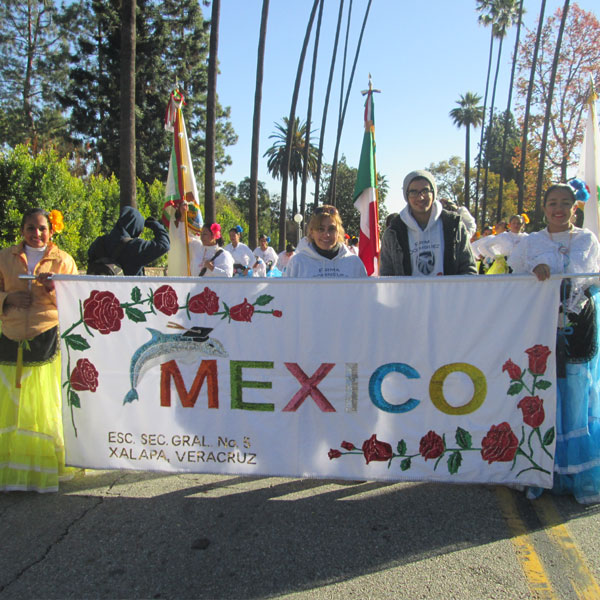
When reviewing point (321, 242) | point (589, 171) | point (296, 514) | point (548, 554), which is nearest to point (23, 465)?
point (296, 514)

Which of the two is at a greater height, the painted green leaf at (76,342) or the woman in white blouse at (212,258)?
the woman in white blouse at (212,258)

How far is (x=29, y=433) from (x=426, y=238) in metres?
3.07

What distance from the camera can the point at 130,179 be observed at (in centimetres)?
1116

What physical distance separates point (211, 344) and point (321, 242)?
43.5 inches

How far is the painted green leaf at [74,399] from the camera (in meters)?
3.56

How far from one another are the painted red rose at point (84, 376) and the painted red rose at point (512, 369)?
8.64ft

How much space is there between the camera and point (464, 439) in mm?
3250

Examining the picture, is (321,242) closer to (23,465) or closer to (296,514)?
(296,514)

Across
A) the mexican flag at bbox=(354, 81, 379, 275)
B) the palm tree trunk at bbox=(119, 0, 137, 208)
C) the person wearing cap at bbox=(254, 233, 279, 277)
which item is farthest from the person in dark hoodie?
the person wearing cap at bbox=(254, 233, 279, 277)

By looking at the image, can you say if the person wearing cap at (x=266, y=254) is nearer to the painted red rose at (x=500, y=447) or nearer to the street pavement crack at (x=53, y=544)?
the street pavement crack at (x=53, y=544)

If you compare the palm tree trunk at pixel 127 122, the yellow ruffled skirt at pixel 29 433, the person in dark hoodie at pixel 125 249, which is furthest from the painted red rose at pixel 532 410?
the palm tree trunk at pixel 127 122

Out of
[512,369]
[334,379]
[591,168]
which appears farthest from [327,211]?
[591,168]

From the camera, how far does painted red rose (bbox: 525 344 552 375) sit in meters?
3.23

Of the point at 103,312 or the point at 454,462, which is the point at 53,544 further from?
the point at 454,462
